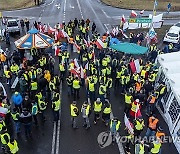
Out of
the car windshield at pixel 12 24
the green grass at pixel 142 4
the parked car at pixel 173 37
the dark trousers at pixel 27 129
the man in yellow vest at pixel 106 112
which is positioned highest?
the green grass at pixel 142 4

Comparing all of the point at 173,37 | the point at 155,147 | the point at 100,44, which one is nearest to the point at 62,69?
the point at 100,44

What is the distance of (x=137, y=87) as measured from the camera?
46.9ft

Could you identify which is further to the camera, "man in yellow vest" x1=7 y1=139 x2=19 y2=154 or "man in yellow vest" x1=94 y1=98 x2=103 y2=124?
"man in yellow vest" x1=94 y1=98 x2=103 y2=124

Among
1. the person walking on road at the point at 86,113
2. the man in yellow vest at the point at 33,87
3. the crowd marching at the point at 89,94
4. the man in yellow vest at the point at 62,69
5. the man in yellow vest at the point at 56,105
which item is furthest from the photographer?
the man in yellow vest at the point at 62,69

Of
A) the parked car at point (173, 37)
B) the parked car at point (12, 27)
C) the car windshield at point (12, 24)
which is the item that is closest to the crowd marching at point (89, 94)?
the parked car at point (173, 37)

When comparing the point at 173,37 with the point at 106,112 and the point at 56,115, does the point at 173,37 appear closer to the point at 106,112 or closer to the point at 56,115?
the point at 106,112

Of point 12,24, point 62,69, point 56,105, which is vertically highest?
point 12,24

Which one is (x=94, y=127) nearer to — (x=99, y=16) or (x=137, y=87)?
(x=137, y=87)

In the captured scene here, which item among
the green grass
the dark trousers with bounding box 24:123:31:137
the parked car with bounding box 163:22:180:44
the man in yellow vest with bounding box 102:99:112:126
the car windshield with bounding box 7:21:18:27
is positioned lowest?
the dark trousers with bounding box 24:123:31:137

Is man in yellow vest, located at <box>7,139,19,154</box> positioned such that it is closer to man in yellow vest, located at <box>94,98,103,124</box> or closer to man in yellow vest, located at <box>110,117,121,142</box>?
man in yellow vest, located at <box>110,117,121,142</box>

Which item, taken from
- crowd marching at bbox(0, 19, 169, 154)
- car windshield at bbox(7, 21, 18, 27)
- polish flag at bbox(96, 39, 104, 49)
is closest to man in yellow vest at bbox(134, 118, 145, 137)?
crowd marching at bbox(0, 19, 169, 154)

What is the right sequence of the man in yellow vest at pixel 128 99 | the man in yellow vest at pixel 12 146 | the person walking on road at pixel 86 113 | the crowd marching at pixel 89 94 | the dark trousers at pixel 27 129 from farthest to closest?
1. the man in yellow vest at pixel 128 99
2. the person walking on road at pixel 86 113
3. the dark trousers at pixel 27 129
4. the crowd marching at pixel 89 94
5. the man in yellow vest at pixel 12 146

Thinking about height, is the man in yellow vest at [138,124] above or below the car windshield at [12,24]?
below

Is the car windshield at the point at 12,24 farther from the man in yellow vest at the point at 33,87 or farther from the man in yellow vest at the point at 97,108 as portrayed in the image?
the man in yellow vest at the point at 97,108
